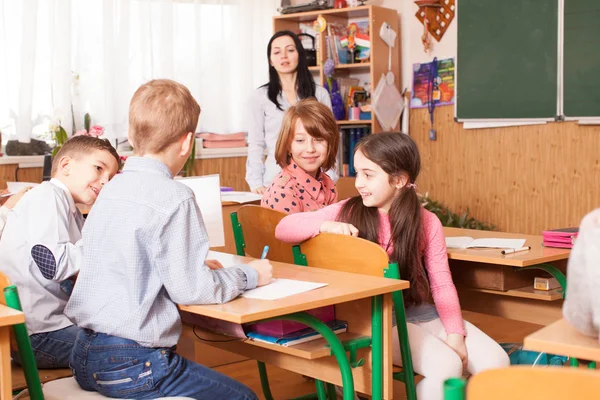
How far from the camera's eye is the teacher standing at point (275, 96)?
4.20 meters

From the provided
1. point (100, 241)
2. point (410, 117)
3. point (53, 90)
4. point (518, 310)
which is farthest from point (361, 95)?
point (100, 241)

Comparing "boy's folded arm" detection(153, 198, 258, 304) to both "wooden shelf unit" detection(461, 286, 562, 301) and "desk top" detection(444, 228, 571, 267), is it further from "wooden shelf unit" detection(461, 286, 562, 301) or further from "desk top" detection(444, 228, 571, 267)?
"wooden shelf unit" detection(461, 286, 562, 301)

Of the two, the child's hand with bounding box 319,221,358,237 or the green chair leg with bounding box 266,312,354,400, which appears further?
the child's hand with bounding box 319,221,358,237

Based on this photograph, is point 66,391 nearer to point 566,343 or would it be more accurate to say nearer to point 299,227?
point 299,227

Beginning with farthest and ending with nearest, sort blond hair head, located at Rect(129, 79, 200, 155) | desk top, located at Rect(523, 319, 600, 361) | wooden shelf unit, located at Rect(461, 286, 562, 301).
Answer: wooden shelf unit, located at Rect(461, 286, 562, 301), blond hair head, located at Rect(129, 79, 200, 155), desk top, located at Rect(523, 319, 600, 361)

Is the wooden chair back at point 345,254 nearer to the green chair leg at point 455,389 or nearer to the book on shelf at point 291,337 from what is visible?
the book on shelf at point 291,337

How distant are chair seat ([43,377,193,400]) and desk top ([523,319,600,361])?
2.63 feet

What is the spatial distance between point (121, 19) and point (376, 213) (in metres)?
3.50

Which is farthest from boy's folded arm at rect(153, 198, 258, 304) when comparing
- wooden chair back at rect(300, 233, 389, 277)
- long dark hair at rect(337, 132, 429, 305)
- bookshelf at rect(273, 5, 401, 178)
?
bookshelf at rect(273, 5, 401, 178)

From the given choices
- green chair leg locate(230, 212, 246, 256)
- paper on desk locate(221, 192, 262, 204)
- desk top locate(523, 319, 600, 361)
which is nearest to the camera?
desk top locate(523, 319, 600, 361)

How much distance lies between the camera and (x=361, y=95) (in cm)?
588

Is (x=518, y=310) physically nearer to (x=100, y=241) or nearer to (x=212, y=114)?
(x=100, y=241)

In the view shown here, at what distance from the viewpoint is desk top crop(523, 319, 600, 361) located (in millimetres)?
1338

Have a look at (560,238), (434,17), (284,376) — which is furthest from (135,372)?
(434,17)
